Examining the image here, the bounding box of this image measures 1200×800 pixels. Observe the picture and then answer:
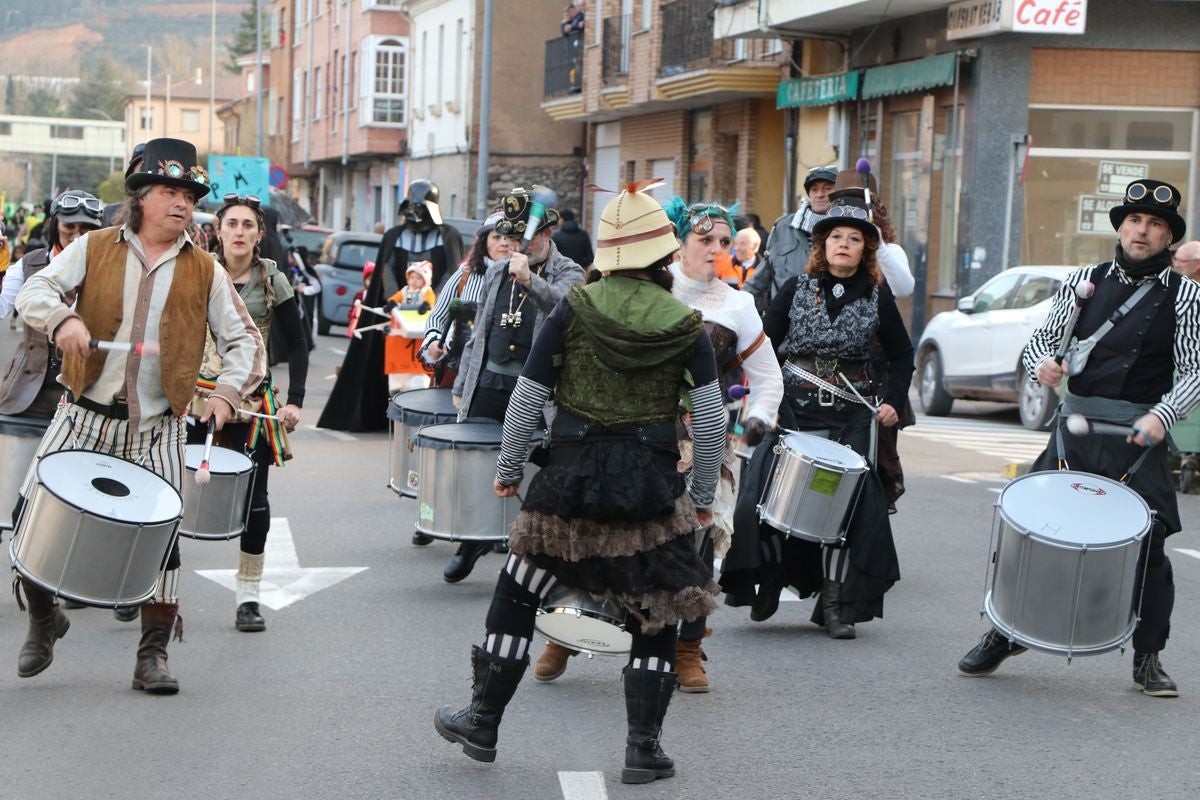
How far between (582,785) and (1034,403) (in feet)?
44.5

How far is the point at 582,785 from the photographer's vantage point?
19.0 ft

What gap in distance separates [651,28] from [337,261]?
351 inches

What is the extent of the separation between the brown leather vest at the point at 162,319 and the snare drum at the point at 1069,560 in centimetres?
296

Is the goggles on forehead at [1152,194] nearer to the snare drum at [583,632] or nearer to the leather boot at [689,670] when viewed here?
the leather boot at [689,670]

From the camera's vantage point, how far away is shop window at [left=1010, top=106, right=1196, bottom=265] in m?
24.3

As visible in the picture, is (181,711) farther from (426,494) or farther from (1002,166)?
(1002,166)

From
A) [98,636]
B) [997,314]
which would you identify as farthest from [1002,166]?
[98,636]

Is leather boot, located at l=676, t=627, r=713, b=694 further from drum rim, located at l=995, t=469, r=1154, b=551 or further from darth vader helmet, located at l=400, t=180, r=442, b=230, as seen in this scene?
darth vader helmet, located at l=400, t=180, r=442, b=230

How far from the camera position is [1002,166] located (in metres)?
24.3

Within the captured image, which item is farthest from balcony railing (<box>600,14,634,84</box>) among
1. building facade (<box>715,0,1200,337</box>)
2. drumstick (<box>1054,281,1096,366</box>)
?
drumstick (<box>1054,281,1096,366</box>)

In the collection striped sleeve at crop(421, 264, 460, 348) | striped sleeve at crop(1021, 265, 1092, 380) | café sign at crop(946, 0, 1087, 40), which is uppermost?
café sign at crop(946, 0, 1087, 40)

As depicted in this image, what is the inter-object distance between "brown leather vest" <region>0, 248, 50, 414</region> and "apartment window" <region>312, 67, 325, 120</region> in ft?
200

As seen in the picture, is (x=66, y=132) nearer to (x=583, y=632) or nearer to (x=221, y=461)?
(x=221, y=461)

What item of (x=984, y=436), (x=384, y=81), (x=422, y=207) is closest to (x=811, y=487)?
(x=422, y=207)
